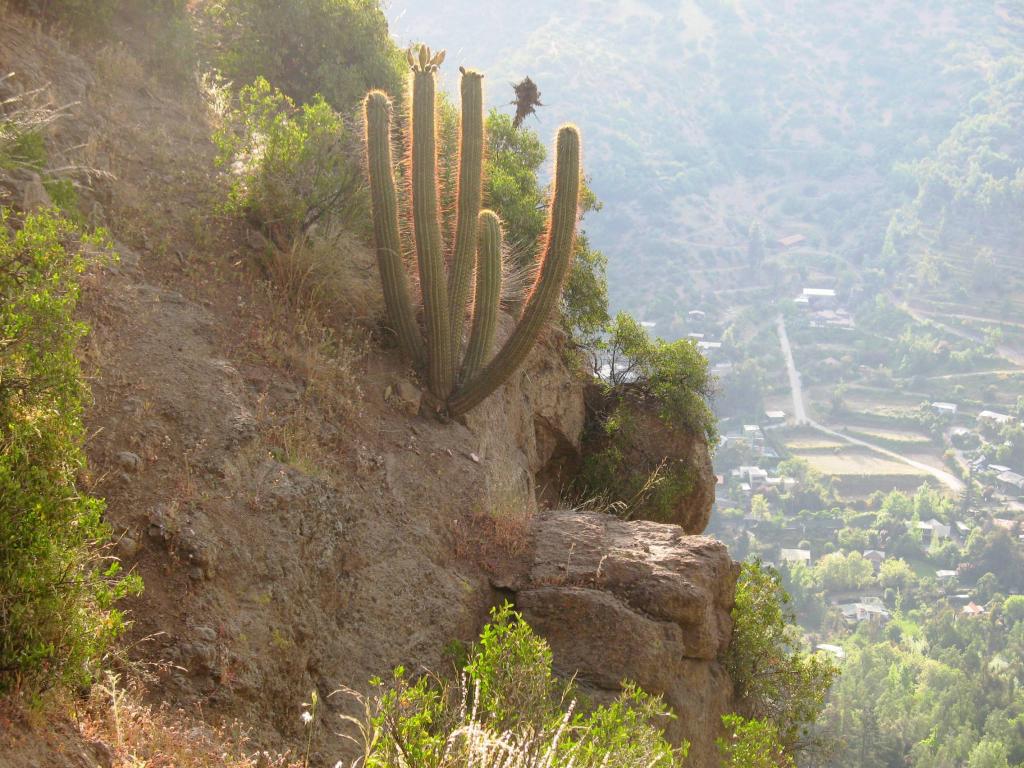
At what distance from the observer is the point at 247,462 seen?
5359 millimetres

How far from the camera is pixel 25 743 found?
277cm

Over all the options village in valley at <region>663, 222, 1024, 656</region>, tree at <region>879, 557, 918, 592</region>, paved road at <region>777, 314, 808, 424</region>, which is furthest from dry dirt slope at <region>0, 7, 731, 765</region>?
paved road at <region>777, 314, 808, 424</region>

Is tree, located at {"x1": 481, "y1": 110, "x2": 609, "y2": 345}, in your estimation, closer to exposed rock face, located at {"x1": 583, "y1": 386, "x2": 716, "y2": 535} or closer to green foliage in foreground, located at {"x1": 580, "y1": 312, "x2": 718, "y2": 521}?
green foliage in foreground, located at {"x1": 580, "y1": 312, "x2": 718, "y2": 521}

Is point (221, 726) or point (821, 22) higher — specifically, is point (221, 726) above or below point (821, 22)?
below

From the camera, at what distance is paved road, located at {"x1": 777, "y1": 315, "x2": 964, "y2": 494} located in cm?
4600

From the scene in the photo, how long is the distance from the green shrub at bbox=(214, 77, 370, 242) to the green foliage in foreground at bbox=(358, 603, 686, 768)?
4.27m

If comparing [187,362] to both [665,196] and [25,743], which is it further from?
[665,196]

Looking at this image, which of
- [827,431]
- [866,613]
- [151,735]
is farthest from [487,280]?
[827,431]

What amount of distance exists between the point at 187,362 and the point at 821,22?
342 ft

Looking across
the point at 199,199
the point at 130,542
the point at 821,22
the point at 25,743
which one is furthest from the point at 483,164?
the point at 821,22

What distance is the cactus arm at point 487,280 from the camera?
23.9ft

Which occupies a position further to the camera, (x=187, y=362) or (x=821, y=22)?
(x=821, y=22)

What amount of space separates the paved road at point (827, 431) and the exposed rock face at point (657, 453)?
40125mm

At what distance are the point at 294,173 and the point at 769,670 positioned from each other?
6038 mm
